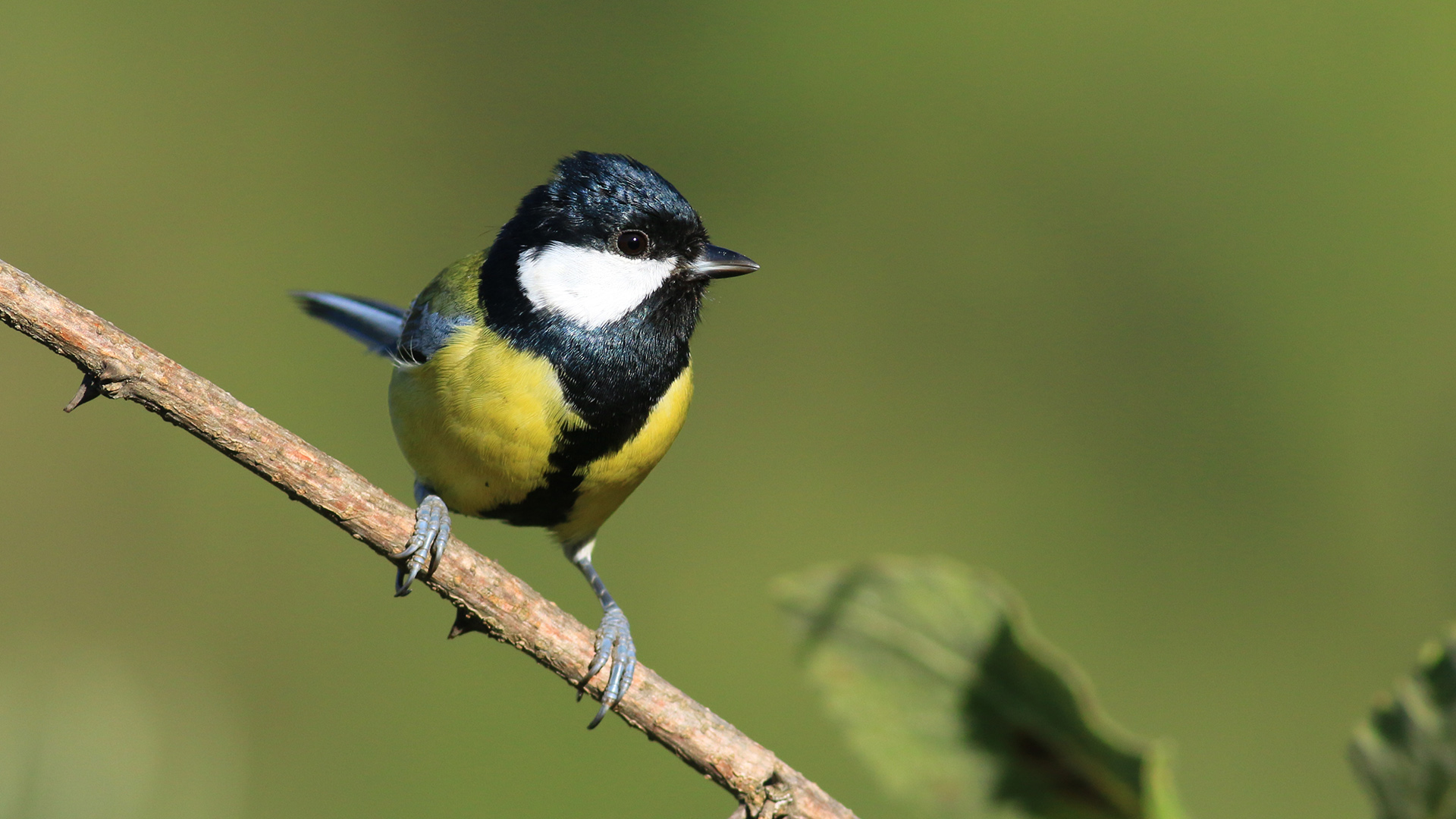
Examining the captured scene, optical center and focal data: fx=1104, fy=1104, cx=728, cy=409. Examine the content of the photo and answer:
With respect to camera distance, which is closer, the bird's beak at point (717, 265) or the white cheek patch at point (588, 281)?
the white cheek patch at point (588, 281)

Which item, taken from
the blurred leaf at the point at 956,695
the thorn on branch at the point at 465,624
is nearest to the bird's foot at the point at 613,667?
the thorn on branch at the point at 465,624

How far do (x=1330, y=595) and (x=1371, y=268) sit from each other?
0.97 meters

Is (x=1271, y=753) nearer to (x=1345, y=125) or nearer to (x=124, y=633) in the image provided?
(x=1345, y=125)

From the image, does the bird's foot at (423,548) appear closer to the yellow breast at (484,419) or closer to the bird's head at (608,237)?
the yellow breast at (484,419)

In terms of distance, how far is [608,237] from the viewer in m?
1.99

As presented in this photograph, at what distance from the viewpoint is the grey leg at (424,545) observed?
4.58ft

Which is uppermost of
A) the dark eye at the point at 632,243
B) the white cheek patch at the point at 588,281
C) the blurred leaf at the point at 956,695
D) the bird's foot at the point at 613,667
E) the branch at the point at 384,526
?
the blurred leaf at the point at 956,695

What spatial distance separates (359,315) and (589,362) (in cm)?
98

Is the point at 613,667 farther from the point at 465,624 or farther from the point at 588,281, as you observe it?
the point at 588,281

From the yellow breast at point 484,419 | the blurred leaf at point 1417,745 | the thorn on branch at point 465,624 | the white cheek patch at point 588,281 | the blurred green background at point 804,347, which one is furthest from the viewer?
the blurred green background at point 804,347

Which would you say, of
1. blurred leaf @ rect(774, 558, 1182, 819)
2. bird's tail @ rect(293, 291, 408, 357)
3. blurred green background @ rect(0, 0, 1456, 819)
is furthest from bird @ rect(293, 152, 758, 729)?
blurred green background @ rect(0, 0, 1456, 819)

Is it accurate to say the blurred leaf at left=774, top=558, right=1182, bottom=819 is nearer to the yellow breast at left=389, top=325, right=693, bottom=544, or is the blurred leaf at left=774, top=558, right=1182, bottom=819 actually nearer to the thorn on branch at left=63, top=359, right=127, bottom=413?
the thorn on branch at left=63, top=359, right=127, bottom=413

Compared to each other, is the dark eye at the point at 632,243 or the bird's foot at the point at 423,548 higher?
the dark eye at the point at 632,243

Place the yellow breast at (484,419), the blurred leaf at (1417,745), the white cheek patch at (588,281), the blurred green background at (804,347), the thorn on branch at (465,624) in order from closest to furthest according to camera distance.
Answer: the blurred leaf at (1417,745)
the thorn on branch at (465,624)
the yellow breast at (484,419)
the white cheek patch at (588,281)
the blurred green background at (804,347)
